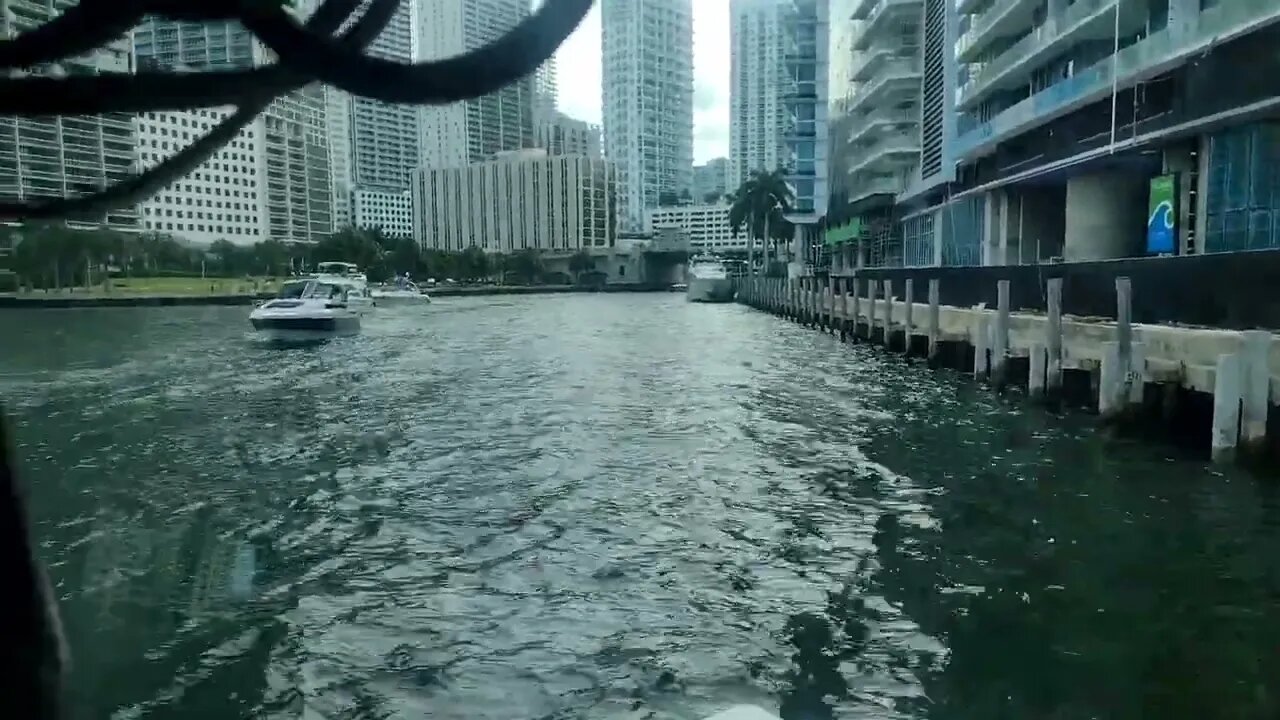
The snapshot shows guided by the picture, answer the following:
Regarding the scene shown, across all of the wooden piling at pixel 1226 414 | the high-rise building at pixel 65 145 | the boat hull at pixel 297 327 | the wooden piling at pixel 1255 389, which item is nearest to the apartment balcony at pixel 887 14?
the boat hull at pixel 297 327

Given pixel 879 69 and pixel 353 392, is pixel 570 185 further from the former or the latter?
pixel 353 392

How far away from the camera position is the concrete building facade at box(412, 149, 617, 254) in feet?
428

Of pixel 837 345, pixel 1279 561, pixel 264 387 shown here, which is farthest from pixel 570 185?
pixel 1279 561

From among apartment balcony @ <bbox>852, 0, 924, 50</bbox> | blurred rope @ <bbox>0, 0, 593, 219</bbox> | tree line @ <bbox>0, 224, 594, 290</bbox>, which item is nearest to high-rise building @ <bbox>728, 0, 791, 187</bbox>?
tree line @ <bbox>0, 224, 594, 290</bbox>

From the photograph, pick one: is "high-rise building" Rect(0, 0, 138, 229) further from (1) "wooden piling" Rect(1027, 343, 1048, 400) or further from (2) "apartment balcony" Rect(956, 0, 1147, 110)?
(2) "apartment balcony" Rect(956, 0, 1147, 110)

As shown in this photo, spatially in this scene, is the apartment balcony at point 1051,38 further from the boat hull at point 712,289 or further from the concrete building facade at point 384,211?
the concrete building facade at point 384,211

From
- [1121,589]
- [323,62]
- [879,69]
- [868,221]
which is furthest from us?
[868,221]

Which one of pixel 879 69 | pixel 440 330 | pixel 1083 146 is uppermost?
pixel 879 69

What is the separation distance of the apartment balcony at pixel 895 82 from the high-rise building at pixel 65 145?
6805 centimetres

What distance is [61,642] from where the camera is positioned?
2.71 metres

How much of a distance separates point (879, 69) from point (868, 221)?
12.0 metres

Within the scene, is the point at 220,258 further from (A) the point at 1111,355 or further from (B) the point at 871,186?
(A) the point at 1111,355

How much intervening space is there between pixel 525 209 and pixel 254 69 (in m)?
150

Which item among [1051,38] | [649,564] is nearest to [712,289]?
[1051,38]
